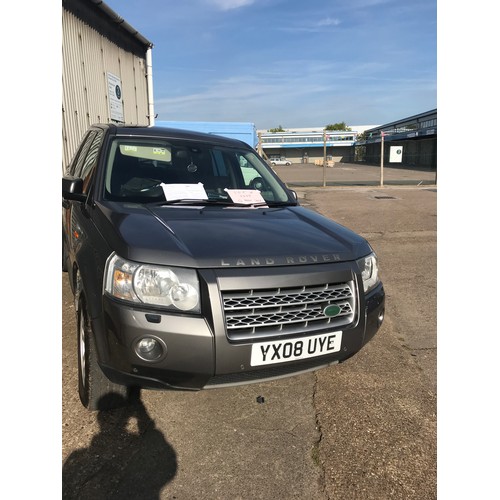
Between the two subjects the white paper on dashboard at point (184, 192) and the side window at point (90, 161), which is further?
the side window at point (90, 161)

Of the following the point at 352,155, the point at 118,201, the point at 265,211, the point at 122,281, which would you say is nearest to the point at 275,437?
the point at 122,281

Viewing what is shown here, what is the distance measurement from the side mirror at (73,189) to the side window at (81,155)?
2.95ft

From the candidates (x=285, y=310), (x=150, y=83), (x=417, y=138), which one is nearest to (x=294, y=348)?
(x=285, y=310)

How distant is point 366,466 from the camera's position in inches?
83.5

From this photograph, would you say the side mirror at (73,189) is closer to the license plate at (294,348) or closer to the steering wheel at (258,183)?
the steering wheel at (258,183)

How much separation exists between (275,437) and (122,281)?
123 cm

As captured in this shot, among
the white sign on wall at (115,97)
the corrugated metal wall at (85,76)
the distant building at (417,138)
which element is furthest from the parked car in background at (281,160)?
the white sign on wall at (115,97)

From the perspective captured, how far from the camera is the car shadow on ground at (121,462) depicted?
6.31ft

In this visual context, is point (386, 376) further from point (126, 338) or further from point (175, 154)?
point (175, 154)

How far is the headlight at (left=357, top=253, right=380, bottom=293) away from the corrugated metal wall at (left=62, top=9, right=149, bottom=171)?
22.3ft

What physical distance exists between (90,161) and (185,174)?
2.74 ft

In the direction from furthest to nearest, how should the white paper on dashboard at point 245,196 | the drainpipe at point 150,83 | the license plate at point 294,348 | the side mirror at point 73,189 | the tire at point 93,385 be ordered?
the drainpipe at point 150,83 → the white paper on dashboard at point 245,196 → the side mirror at point 73,189 → the tire at point 93,385 → the license plate at point 294,348

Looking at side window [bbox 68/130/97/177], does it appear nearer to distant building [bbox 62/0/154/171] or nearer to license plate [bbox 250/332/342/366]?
license plate [bbox 250/332/342/366]

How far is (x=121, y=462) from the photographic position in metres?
2.09
